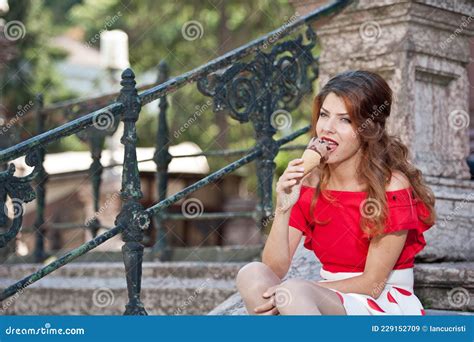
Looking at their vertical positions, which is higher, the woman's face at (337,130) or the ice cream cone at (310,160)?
the woman's face at (337,130)

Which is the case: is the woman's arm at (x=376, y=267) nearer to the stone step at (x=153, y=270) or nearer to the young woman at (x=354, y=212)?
the young woman at (x=354, y=212)

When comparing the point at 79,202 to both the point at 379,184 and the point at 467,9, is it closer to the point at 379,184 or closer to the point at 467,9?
the point at 467,9

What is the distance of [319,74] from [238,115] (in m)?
0.51

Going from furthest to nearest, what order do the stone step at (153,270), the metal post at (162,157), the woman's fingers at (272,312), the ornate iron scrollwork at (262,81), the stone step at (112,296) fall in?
the metal post at (162,157), the stone step at (153,270), the stone step at (112,296), the ornate iron scrollwork at (262,81), the woman's fingers at (272,312)

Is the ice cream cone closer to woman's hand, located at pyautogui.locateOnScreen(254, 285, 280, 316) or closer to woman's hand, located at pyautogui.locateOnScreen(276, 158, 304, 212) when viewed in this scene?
woman's hand, located at pyautogui.locateOnScreen(276, 158, 304, 212)

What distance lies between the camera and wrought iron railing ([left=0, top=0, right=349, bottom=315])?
404 centimetres

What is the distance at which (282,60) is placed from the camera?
5.20m

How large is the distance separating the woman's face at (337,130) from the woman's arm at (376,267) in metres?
0.35

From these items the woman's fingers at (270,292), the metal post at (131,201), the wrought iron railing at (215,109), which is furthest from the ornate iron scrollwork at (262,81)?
the woman's fingers at (270,292)

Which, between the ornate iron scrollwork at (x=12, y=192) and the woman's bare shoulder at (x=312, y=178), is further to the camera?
the ornate iron scrollwork at (x=12, y=192)

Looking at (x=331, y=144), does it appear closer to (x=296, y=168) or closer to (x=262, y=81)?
(x=296, y=168)

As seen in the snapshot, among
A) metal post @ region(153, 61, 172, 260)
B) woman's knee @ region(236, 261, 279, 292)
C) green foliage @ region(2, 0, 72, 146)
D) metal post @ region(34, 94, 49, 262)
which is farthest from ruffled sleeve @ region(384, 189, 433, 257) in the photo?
green foliage @ region(2, 0, 72, 146)

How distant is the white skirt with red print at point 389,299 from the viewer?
3201 mm
